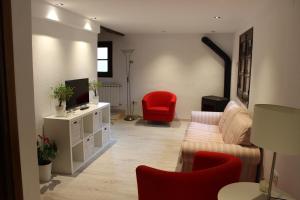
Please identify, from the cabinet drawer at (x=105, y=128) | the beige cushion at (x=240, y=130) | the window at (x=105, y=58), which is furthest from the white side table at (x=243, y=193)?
the window at (x=105, y=58)

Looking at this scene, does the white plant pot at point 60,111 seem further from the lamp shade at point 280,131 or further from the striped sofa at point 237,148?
the lamp shade at point 280,131

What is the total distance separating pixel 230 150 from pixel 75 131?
6.87ft

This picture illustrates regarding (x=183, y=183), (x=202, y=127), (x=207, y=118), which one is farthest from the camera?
(x=207, y=118)

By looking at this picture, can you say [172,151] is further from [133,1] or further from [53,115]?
[133,1]

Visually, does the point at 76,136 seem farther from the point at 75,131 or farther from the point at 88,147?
the point at 88,147

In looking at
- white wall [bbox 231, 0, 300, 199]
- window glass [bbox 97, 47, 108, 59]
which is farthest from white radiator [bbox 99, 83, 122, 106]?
white wall [bbox 231, 0, 300, 199]

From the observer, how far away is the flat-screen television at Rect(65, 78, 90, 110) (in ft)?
12.8

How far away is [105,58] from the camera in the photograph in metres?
7.21

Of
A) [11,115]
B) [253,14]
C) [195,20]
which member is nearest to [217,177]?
[11,115]

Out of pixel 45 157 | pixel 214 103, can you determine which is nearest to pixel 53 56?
pixel 45 157

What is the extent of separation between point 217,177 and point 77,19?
3.48 meters

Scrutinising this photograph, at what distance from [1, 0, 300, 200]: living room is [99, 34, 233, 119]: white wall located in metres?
0.03

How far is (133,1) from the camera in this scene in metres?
3.23

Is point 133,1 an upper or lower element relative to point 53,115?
upper
